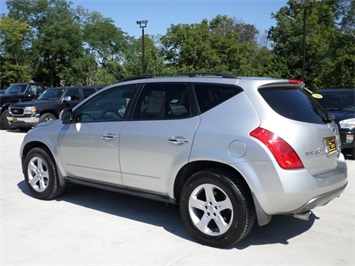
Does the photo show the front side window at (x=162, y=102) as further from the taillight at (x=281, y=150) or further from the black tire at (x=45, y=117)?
the black tire at (x=45, y=117)

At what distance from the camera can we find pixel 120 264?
3490mm

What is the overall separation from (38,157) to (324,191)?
3801mm

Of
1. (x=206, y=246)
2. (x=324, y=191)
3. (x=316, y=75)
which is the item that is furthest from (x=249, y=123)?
(x=316, y=75)

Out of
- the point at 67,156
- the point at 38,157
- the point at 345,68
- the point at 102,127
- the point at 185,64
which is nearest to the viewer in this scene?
the point at 102,127

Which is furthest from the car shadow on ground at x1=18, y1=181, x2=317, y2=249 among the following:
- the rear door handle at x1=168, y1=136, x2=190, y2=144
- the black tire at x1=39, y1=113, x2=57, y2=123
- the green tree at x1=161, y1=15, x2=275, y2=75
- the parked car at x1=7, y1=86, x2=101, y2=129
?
the green tree at x1=161, y1=15, x2=275, y2=75

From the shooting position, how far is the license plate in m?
3.91

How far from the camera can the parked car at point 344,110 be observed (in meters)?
8.27

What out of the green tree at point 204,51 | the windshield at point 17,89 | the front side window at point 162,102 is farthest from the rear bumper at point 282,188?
the green tree at point 204,51

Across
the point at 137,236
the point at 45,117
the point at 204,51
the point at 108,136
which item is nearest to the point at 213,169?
the point at 137,236

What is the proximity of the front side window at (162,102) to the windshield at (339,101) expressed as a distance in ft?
19.9

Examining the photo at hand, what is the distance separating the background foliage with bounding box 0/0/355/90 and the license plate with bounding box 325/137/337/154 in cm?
3011

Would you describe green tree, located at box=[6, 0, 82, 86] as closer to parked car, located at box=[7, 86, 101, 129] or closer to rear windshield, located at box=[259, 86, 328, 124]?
parked car, located at box=[7, 86, 101, 129]

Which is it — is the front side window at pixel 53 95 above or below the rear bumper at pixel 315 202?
above

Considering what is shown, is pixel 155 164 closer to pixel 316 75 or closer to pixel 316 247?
pixel 316 247
